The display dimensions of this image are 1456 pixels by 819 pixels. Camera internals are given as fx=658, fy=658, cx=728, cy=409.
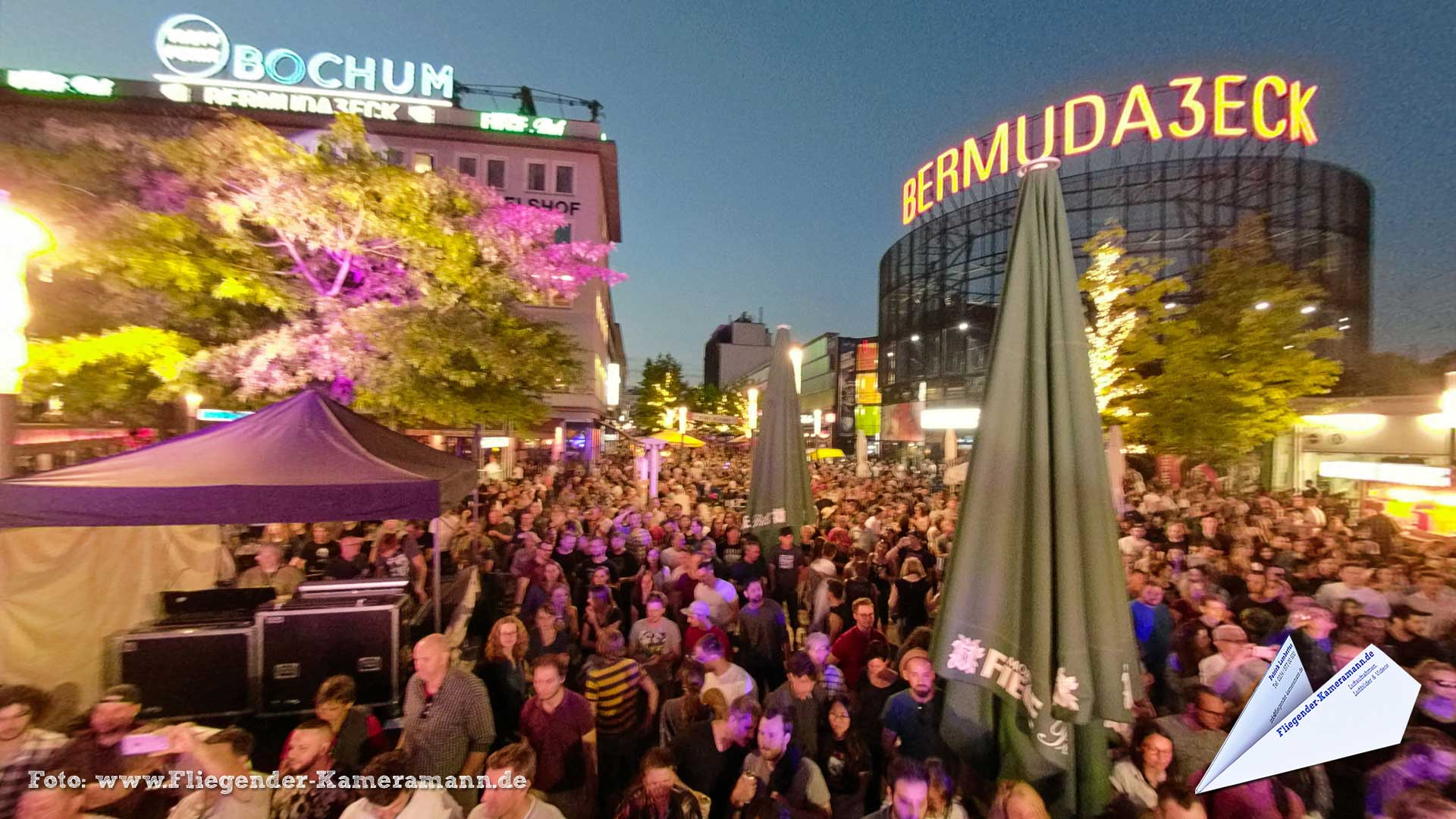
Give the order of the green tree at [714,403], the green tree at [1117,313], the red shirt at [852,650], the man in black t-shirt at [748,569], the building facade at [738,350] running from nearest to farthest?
the red shirt at [852,650] < the man in black t-shirt at [748,569] < the green tree at [1117,313] < the green tree at [714,403] < the building facade at [738,350]

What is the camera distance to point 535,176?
35.0 meters

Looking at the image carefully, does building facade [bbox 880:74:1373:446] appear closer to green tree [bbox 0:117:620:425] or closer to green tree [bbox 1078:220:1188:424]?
green tree [bbox 1078:220:1188:424]

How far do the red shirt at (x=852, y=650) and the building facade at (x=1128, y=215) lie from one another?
13.4 meters

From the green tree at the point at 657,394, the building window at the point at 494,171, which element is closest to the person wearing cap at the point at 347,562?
the building window at the point at 494,171

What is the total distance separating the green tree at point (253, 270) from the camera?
8.46m

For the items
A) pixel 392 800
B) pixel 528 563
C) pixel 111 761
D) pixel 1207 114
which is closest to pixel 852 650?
pixel 392 800

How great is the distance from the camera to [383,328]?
936 cm

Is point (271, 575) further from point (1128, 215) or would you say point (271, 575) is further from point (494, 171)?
point (1128, 215)

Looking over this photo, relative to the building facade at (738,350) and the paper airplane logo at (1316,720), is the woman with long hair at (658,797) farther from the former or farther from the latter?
the building facade at (738,350)

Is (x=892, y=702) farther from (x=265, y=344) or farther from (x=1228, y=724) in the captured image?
Result: (x=265, y=344)

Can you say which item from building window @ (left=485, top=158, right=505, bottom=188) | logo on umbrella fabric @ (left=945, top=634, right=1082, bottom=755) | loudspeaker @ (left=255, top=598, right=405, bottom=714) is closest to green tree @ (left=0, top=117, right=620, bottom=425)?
loudspeaker @ (left=255, top=598, right=405, bottom=714)

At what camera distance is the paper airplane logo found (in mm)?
2549

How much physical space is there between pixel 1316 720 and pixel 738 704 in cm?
276

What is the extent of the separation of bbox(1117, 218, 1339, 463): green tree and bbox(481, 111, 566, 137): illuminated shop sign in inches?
1139
